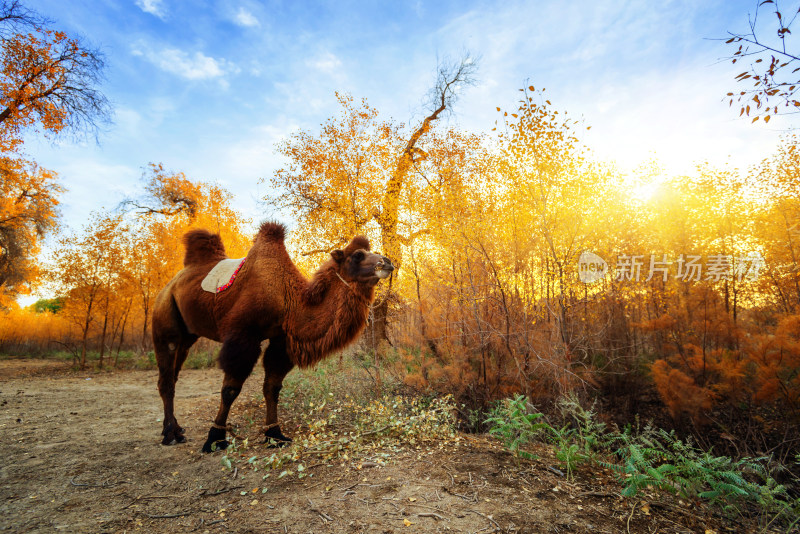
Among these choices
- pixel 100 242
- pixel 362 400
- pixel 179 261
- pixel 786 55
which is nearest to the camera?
pixel 786 55

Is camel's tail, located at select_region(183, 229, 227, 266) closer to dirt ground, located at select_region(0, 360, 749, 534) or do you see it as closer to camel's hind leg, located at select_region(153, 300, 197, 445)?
camel's hind leg, located at select_region(153, 300, 197, 445)

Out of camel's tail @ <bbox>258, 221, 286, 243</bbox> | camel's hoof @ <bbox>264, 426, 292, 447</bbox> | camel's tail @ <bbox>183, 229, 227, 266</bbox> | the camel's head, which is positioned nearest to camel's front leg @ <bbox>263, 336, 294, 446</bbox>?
camel's hoof @ <bbox>264, 426, 292, 447</bbox>

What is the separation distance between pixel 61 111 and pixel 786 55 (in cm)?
1582

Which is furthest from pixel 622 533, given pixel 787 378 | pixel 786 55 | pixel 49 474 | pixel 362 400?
pixel 787 378

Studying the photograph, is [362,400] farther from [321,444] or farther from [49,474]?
[49,474]

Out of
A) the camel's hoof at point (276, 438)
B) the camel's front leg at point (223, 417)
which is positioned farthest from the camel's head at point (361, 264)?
the camel's hoof at point (276, 438)

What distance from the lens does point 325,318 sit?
165 inches

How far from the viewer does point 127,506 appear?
3.00 m

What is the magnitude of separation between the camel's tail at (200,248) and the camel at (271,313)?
1.12 ft

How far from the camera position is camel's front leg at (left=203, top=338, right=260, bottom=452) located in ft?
13.6

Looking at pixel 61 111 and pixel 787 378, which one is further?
pixel 61 111

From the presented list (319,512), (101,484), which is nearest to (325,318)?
(319,512)

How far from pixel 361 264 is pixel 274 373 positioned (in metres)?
1.76

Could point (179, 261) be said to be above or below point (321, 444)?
above
